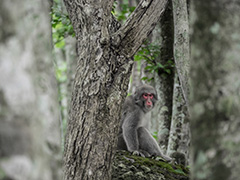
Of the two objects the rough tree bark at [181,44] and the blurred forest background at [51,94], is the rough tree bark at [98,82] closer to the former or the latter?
the rough tree bark at [181,44]

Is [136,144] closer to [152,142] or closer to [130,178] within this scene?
[152,142]

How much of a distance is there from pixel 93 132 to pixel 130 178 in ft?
5.71

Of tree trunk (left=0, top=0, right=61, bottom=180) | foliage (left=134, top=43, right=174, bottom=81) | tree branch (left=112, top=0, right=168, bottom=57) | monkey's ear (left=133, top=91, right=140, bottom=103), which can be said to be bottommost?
tree trunk (left=0, top=0, right=61, bottom=180)

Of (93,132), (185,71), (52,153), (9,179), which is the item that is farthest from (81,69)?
(9,179)

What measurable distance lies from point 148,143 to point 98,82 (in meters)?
3.98

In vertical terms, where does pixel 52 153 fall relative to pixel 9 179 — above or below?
above

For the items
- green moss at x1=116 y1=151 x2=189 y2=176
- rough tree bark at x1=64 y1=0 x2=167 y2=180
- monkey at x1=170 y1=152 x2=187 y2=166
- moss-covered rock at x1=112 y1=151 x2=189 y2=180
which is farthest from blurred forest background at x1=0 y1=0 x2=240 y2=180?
monkey at x1=170 y1=152 x2=187 y2=166

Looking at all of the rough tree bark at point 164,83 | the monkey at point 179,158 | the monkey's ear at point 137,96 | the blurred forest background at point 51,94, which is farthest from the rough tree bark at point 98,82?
the rough tree bark at point 164,83

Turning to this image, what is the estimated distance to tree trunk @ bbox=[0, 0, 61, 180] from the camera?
6.15 ft

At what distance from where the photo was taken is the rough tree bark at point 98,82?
5.00m

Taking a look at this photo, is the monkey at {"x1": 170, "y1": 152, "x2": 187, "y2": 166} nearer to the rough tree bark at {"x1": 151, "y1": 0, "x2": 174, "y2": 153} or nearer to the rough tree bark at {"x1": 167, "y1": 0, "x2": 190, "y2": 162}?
the rough tree bark at {"x1": 167, "y1": 0, "x2": 190, "y2": 162}

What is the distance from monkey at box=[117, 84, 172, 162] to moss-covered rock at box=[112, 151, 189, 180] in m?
1.18

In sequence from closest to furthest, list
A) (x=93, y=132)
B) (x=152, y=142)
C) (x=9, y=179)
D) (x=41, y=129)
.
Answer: (x=9, y=179), (x=41, y=129), (x=93, y=132), (x=152, y=142)

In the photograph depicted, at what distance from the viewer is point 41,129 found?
2064 millimetres
